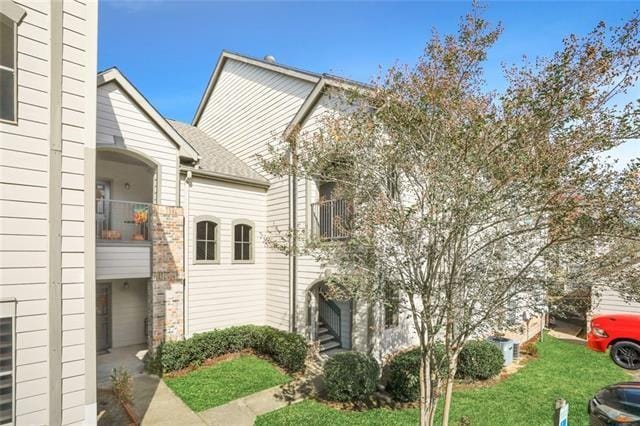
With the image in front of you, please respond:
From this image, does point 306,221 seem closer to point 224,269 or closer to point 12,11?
point 224,269

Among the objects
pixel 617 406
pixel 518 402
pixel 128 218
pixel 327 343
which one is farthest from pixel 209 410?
pixel 617 406

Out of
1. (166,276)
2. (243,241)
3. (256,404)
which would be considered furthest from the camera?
(243,241)

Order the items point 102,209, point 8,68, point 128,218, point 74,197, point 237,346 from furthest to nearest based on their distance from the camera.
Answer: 1. point 128,218
2. point 237,346
3. point 102,209
4. point 74,197
5. point 8,68

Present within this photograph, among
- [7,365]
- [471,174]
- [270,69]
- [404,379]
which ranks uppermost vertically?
[270,69]

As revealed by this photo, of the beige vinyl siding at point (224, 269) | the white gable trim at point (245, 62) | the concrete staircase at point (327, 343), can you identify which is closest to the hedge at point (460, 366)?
the concrete staircase at point (327, 343)

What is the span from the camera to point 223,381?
30.5 feet

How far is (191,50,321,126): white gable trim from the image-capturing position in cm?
1187

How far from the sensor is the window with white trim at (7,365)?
4430mm

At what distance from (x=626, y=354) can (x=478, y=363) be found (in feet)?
16.9

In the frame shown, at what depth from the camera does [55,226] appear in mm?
4738

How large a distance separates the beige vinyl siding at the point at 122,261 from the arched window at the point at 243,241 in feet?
9.82

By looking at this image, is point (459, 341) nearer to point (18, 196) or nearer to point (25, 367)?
point (25, 367)

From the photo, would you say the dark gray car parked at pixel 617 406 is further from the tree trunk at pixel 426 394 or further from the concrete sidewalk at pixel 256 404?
the concrete sidewalk at pixel 256 404

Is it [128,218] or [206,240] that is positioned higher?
[128,218]
